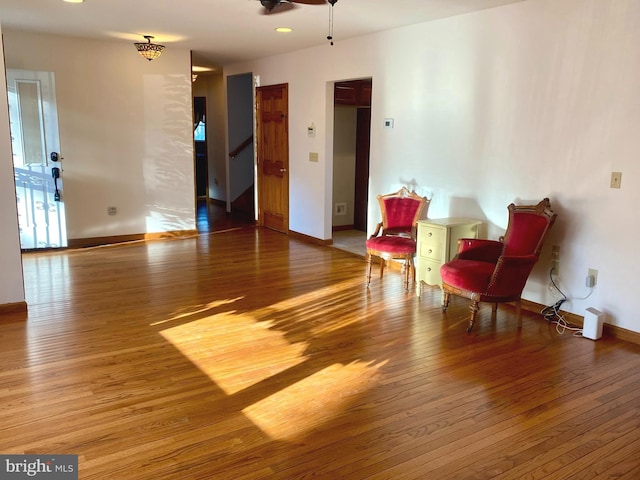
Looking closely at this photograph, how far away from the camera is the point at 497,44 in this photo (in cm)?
455

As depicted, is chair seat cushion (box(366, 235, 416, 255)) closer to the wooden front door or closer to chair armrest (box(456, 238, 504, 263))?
chair armrest (box(456, 238, 504, 263))

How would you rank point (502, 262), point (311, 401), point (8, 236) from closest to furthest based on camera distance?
point (311, 401) < point (502, 262) < point (8, 236)

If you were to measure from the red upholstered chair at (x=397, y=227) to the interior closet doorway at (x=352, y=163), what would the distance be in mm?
2033

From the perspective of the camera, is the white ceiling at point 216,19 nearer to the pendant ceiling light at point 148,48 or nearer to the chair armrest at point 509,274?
the pendant ceiling light at point 148,48

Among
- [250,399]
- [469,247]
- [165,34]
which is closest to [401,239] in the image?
[469,247]

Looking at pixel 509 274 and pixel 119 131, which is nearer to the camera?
pixel 509 274

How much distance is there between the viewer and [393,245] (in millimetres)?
5012

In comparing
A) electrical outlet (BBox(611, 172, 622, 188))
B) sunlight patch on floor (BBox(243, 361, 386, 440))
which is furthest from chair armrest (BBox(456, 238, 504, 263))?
sunlight patch on floor (BBox(243, 361, 386, 440))

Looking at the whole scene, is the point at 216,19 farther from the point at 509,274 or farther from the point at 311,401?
the point at 311,401

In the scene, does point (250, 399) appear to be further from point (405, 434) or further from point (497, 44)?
point (497, 44)

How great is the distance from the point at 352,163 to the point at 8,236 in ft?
16.4

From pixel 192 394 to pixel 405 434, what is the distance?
3.96 ft
